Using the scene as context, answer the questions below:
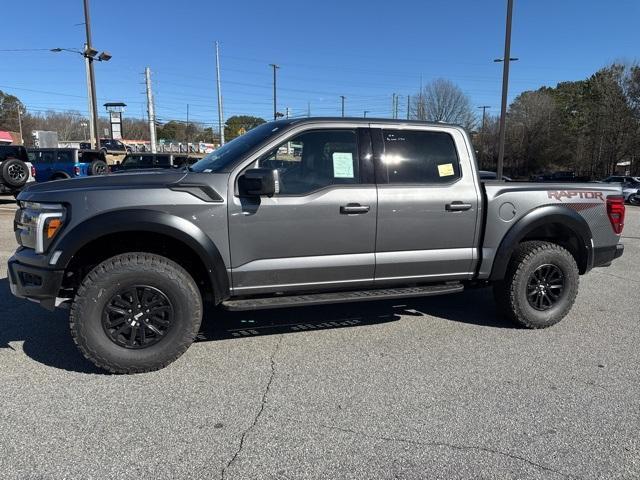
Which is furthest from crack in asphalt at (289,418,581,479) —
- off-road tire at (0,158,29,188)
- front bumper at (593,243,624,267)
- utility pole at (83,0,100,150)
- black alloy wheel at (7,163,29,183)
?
utility pole at (83,0,100,150)

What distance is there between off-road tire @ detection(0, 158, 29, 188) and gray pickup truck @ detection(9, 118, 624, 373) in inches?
479

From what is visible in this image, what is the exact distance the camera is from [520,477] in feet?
8.25

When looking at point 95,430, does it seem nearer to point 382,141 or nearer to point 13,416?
point 13,416

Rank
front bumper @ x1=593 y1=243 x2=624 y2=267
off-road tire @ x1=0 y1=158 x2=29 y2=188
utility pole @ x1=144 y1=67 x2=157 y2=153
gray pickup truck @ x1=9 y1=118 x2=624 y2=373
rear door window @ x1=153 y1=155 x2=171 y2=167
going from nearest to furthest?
1. gray pickup truck @ x1=9 y1=118 x2=624 y2=373
2. front bumper @ x1=593 y1=243 x2=624 y2=267
3. off-road tire @ x1=0 y1=158 x2=29 y2=188
4. rear door window @ x1=153 y1=155 x2=171 y2=167
5. utility pole @ x1=144 y1=67 x2=157 y2=153

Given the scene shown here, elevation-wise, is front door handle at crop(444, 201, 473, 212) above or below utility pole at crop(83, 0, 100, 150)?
below

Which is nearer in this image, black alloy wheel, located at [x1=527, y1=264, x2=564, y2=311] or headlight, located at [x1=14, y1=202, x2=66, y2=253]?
headlight, located at [x1=14, y1=202, x2=66, y2=253]

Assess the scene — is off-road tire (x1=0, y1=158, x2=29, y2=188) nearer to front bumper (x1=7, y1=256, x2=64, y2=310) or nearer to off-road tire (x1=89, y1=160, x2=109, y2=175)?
off-road tire (x1=89, y1=160, x2=109, y2=175)

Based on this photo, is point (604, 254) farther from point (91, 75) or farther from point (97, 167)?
point (91, 75)

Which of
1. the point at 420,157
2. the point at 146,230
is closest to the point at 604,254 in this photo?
the point at 420,157

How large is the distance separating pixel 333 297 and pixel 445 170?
1.55 metres

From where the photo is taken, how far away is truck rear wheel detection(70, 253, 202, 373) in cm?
348

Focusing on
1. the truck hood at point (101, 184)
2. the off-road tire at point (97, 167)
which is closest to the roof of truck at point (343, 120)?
the truck hood at point (101, 184)

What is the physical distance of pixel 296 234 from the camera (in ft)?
12.6

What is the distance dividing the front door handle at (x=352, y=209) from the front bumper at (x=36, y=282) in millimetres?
2120
